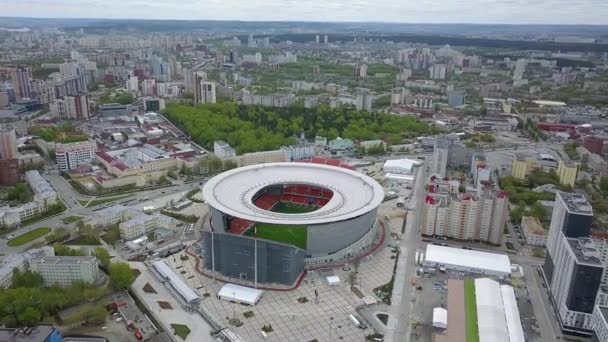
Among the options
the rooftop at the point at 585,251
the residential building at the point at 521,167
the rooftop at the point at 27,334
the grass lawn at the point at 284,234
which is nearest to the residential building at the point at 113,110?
the grass lawn at the point at 284,234

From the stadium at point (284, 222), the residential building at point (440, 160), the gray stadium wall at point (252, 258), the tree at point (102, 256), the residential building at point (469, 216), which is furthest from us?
the residential building at point (440, 160)

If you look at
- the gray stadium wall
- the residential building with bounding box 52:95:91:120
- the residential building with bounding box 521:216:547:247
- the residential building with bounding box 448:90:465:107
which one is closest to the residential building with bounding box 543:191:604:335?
the residential building with bounding box 521:216:547:247

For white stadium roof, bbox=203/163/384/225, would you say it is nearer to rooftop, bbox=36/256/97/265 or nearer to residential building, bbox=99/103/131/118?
rooftop, bbox=36/256/97/265

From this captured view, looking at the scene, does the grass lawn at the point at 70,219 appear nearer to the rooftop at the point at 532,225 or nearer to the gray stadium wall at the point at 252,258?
the gray stadium wall at the point at 252,258

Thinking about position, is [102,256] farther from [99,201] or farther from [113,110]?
[113,110]

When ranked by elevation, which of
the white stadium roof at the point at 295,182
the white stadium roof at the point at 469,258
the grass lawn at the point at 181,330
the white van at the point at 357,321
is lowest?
the grass lawn at the point at 181,330

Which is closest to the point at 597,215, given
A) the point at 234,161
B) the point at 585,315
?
the point at 585,315

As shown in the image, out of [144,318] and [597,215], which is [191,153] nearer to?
[144,318]

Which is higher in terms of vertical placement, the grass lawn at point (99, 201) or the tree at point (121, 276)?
the tree at point (121, 276)
